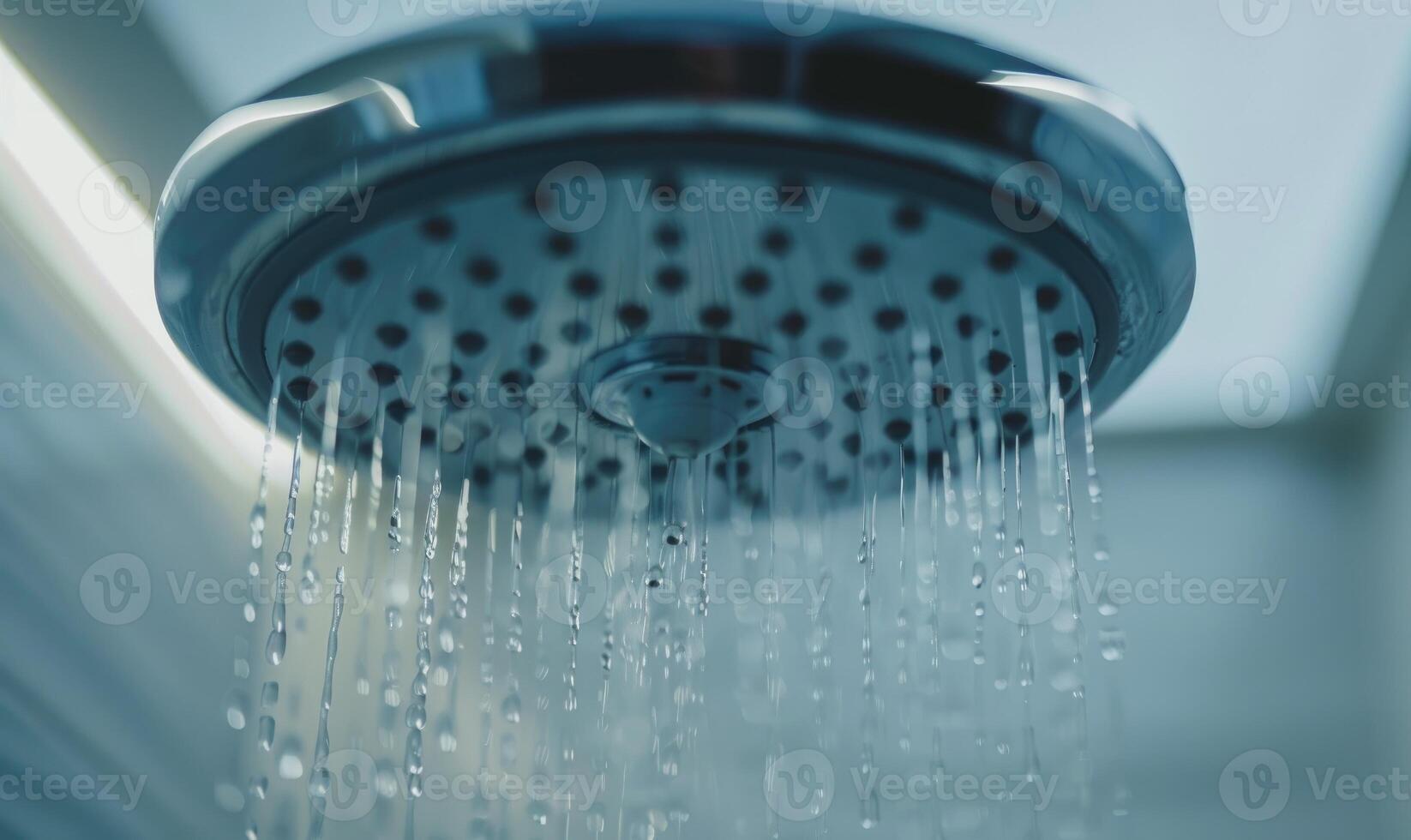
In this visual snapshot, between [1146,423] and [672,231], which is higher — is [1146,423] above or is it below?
above

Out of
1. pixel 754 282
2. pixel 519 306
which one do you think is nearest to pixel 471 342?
pixel 519 306

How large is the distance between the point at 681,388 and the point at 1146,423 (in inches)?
37.2

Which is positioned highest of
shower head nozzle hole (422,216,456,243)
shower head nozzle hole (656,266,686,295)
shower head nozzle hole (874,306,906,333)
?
shower head nozzle hole (656,266,686,295)

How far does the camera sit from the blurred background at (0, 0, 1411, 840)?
862 millimetres

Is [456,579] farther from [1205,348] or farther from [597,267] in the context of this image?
[1205,348]

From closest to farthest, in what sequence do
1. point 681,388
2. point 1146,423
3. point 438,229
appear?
point 438,229 < point 681,388 < point 1146,423

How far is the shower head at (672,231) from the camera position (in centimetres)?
45

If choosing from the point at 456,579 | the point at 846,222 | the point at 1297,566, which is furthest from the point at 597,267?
the point at 1297,566

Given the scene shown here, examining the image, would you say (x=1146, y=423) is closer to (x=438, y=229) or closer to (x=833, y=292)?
(x=833, y=292)

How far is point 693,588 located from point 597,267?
976 mm

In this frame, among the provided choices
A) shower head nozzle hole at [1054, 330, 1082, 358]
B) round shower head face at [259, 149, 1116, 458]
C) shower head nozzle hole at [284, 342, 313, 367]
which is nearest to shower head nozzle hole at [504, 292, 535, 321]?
round shower head face at [259, 149, 1116, 458]

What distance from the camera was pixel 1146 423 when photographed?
1422 millimetres

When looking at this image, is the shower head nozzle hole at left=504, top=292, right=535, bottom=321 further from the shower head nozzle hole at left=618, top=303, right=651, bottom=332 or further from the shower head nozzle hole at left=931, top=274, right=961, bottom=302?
the shower head nozzle hole at left=931, top=274, right=961, bottom=302

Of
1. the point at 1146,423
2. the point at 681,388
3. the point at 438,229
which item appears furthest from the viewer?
the point at 1146,423
